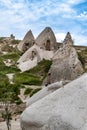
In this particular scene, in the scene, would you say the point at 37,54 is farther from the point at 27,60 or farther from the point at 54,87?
the point at 54,87

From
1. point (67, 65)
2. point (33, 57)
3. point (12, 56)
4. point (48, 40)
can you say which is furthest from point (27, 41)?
point (67, 65)

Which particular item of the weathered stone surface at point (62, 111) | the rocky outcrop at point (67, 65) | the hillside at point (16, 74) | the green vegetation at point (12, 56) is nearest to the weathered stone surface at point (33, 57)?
the hillside at point (16, 74)

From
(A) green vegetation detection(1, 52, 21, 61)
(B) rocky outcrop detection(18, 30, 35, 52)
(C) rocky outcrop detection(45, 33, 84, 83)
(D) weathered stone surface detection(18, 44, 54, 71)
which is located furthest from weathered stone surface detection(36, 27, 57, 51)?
(C) rocky outcrop detection(45, 33, 84, 83)

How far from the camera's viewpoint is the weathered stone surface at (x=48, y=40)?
59188 mm

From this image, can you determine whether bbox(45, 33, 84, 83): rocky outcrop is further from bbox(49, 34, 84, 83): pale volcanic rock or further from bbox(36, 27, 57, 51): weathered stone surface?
bbox(36, 27, 57, 51): weathered stone surface

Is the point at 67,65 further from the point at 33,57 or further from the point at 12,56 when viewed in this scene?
the point at 12,56

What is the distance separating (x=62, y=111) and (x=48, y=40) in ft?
153

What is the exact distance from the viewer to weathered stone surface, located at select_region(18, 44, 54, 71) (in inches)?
2054

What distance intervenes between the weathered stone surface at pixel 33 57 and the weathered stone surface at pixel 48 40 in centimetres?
338

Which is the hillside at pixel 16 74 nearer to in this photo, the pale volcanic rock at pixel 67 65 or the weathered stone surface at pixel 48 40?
the pale volcanic rock at pixel 67 65

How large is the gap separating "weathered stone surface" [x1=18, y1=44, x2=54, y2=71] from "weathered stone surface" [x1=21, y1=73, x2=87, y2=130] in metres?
37.0

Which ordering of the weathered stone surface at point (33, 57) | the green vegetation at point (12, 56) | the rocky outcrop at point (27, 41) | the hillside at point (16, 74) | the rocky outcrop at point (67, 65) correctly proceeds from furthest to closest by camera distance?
the rocky outcrop at point (27, 41) < the green vegetation at point (12, 56) < the weathered stone surface at point (33, 57) < the rocky outcrop at point (67, 65) < the hillside at point (16, 74)

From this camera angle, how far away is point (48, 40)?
59.6 meters

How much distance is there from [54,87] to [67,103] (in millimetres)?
3610
